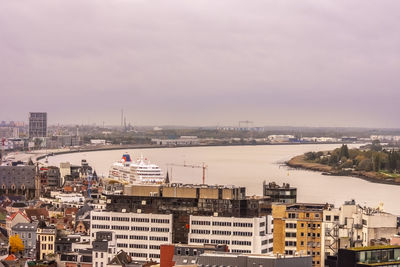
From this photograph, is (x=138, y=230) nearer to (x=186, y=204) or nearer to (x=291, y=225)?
(x=186, y=204)

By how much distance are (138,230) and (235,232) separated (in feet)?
6.72

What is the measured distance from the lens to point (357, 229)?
784 inches

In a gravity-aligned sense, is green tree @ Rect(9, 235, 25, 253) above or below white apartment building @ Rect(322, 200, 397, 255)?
below

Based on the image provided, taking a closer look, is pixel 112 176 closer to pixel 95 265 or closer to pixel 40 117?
pixel 95 265

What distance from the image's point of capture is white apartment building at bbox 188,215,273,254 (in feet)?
65.1

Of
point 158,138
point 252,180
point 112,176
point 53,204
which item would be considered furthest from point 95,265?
point 158,138

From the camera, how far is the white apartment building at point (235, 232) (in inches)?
781

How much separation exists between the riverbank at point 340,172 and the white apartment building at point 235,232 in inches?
1540

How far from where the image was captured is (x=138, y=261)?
763 inches

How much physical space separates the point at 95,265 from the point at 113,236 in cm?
109

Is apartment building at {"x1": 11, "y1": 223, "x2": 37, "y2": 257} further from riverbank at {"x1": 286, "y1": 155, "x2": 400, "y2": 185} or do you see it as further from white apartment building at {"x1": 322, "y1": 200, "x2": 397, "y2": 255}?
riverbank at {"x1": 286, "y1": 155, "x2": 400, "y2": 185}

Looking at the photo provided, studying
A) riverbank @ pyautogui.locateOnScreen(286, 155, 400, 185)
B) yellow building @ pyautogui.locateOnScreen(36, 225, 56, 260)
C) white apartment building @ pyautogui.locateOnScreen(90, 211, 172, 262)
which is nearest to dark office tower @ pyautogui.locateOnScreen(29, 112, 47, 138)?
riverbank @ pyautogui.locateOnScreen(286, 155, 400, 185)

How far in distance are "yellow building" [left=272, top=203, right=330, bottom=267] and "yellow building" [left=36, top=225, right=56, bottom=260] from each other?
198 inches

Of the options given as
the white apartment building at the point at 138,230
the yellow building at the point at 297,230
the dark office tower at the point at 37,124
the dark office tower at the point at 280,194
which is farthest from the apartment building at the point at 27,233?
the dark office tower at the point at 37,124
